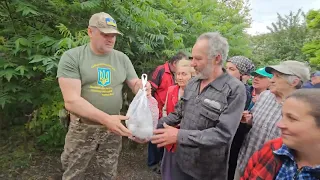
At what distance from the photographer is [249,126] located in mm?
2656

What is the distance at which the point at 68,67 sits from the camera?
2609 millimetres

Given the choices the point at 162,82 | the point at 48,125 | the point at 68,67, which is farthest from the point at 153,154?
the point at 68,67

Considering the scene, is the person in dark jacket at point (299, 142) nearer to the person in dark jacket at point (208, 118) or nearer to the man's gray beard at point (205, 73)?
the person in dark jacket at point (208, 118)

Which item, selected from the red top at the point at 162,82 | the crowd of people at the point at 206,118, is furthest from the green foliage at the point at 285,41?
the crowd of people at the point at 206,118

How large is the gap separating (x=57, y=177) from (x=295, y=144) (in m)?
3.65

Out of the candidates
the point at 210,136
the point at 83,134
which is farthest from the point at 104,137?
the point at 210,136

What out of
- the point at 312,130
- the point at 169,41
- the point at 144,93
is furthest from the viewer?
the point at 169,41

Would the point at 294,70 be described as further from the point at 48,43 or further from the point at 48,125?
the point at 48,125

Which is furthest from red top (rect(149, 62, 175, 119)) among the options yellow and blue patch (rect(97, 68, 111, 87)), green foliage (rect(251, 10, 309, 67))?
green foliage (rect(251, 10, 309, 67))

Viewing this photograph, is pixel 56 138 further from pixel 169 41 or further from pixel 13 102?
pixel 169 41

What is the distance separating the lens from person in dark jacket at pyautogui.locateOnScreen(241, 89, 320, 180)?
1.40 m

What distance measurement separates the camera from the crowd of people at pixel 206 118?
1.48m

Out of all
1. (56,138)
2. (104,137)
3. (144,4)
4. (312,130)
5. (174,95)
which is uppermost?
(144,4)

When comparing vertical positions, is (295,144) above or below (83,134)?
above
